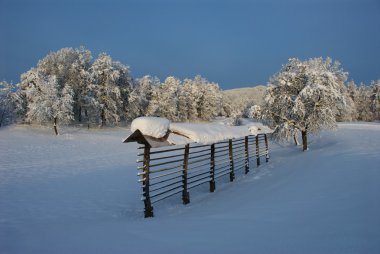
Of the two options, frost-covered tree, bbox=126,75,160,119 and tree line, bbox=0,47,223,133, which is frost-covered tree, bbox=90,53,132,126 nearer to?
tree line, bbox=0,47,223,133

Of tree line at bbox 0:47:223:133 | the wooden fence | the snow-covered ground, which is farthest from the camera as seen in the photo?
tree line at bbox 0:47:223:133

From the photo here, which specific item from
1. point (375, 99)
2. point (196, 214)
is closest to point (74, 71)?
point (196, 214)

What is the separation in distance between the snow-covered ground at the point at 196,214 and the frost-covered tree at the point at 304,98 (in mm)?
8508

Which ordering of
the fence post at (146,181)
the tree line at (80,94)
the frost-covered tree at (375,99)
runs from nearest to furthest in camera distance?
the fence post at (146,181)
the tree line at (80,94)
the frost-covered tree at (375,99)

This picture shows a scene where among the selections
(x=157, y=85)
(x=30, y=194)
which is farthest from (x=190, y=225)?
(x=157, y=85)

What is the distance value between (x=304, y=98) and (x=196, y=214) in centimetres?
1743

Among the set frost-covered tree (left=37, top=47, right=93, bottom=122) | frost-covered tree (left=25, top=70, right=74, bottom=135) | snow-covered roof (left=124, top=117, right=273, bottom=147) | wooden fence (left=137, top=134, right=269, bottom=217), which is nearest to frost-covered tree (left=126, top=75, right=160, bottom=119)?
frost-covered tree (left=37, top=47, right=93, bottom=122)

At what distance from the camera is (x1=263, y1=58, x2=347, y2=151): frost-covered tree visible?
Answer: 22.9 meters

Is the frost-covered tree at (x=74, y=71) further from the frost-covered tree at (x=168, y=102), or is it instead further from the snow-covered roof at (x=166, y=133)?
the snow-covered roof at (x=166, y=133)

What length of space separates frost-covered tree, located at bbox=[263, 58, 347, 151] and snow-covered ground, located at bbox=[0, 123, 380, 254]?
8.51 meters

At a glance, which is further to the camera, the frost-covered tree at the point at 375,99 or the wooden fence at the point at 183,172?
the frost-covered tree at the point at 375,99

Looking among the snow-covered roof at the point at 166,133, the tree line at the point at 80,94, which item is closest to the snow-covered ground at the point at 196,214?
the snow-covered roof at the point at 166,133

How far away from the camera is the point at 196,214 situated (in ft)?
29.4

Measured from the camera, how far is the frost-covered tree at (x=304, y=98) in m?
22.9
